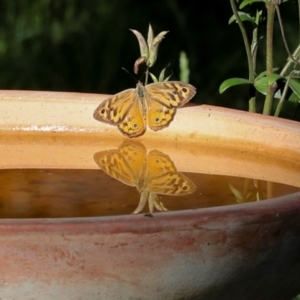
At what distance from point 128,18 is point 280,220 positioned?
3.06m

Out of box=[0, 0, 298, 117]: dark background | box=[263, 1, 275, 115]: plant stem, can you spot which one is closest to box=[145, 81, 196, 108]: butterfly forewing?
Answer: box=[263, 1, 275, 115]: plant stem

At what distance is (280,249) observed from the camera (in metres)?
0.96

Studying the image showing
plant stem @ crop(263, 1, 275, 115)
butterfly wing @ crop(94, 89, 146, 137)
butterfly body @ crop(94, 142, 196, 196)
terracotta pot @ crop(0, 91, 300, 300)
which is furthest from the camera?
plant stem @ crop(263, 1, 275, 115)

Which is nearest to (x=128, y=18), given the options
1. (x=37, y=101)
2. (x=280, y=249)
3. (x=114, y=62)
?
(x=114, y=62)

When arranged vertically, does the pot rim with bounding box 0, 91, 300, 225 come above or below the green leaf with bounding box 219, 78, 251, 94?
below

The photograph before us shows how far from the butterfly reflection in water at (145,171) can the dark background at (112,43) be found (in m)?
2.10

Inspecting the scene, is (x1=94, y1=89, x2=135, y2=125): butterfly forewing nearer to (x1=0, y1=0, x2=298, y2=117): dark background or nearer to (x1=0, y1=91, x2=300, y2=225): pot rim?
(x1=0, y1=91, x2=300, y2=225): pot rim

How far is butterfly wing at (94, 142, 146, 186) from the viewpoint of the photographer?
1388mm

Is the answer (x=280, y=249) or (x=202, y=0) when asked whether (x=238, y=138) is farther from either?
(x=202, y=0)

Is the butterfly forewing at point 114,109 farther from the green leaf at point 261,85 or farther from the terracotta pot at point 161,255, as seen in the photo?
the terracotta pot at point 161,255

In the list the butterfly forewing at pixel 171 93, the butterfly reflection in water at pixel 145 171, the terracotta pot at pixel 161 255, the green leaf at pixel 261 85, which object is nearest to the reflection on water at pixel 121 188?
the butterfly reflection in water at pixel 145 171

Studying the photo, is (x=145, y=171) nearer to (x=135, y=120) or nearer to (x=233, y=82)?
(x=135, y=120)

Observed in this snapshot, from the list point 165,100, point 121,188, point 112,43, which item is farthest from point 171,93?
point 112,43

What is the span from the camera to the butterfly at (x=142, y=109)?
1.53m
